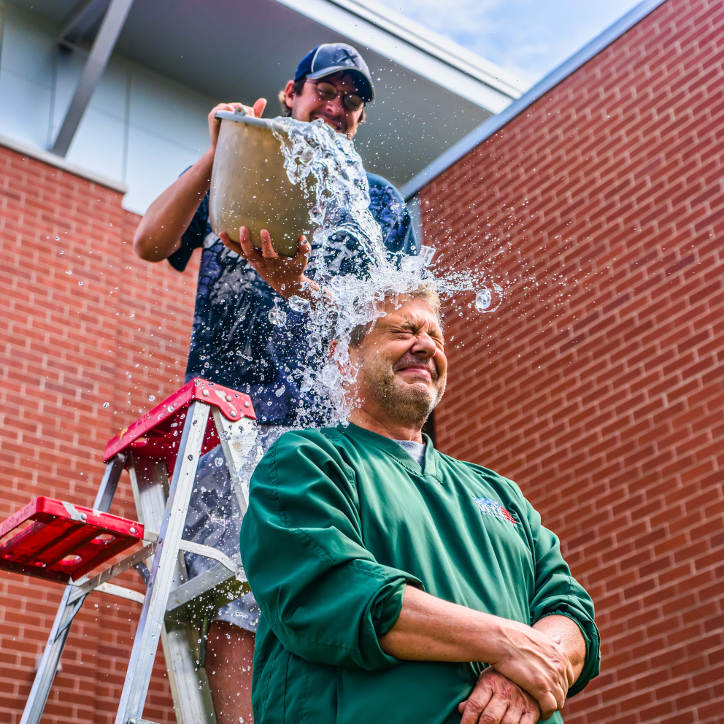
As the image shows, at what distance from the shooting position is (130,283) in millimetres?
8383

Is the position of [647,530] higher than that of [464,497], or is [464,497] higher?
[647,530]

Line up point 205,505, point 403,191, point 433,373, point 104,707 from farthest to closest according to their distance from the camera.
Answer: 1. point 403,191
2. point 104,707
3. point 205,505
4. point 433,373

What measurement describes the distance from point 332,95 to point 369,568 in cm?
249

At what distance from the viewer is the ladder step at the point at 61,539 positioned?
11.5 ft

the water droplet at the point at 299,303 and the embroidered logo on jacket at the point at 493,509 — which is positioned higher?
the water droplet at the point at 299,303

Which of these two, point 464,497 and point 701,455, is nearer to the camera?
point 464,497

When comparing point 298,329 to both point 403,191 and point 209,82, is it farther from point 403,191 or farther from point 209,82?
point 209,82

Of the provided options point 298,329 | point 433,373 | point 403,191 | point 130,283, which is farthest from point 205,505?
point 403,191

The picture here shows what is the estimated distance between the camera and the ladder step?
352 centimetres

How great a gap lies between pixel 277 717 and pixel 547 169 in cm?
612

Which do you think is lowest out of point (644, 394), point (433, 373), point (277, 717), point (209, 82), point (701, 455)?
point (277, 717)

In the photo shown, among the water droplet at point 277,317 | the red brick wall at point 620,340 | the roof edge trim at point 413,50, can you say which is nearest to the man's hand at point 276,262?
the water droplet at point 277,317

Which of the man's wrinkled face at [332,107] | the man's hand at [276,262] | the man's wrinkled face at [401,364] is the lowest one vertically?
the man's wrinkled face at [401,364]

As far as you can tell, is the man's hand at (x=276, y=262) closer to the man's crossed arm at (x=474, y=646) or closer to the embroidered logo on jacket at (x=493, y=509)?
the embroidered logo on jacket at (x=493, y=509)
